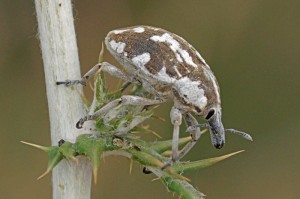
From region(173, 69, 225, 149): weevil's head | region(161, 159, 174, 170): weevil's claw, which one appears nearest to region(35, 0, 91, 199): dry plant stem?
region(161, 159, 174, 170): weevil's claw

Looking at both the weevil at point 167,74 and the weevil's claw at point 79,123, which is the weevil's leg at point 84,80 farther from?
the weevil's claw at point 79,123

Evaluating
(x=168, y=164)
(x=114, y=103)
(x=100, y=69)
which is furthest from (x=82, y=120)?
(x=168, y=164)

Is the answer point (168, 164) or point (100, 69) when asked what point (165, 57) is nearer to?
point (100, 69)

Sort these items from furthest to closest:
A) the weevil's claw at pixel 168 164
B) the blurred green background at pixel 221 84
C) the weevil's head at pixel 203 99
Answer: the blurred green background at pixel 221 84
the weevil's head at pixel 203 99
the weevil's claw at pixel 168 164

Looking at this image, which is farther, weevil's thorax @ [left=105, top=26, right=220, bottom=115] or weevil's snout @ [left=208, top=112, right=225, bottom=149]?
weevil's snout @ [left=208, top=112, right=225, bottom=149]

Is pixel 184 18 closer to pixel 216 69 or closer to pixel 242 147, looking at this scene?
pixel 216 69

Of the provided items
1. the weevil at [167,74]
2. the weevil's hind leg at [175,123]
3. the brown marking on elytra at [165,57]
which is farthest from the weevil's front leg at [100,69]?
the weevil's hind leg at [175,123]

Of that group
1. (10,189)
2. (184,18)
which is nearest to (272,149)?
(184,18)

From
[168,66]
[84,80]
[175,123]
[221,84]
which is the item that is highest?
[168,66]

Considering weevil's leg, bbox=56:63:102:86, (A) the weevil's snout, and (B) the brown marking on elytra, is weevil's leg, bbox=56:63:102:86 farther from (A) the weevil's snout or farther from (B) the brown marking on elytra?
(A) the weevil's snout
